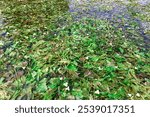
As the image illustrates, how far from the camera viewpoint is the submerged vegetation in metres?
6.70

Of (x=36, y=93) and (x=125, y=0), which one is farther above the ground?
(x=36, y=93)

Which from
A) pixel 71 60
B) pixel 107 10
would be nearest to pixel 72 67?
pixel 71 60

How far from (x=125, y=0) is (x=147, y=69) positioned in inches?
312

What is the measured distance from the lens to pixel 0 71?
25.2 feet

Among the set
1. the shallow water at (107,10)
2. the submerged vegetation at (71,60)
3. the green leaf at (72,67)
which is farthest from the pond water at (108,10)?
the green leaf at (72,67)

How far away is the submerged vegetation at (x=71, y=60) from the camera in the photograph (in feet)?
22.0

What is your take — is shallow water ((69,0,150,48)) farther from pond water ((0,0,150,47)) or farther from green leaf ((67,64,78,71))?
green leaf ((67,64,78,71))

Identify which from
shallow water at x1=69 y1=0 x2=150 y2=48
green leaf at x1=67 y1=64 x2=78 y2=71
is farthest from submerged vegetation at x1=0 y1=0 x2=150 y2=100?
shallow water at x1=69 y1=0 x2=150 y2=48

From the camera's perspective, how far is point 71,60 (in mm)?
7914

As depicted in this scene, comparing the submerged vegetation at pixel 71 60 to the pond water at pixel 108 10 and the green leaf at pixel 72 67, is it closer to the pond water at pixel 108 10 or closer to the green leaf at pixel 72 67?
the green leaf at pixel 72 67

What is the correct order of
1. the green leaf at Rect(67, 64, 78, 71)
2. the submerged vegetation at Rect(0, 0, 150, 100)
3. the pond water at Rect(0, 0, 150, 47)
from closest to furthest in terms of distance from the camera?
the submerged vegetation at Rect(0, 0, 150, 100)
the green leaf at Rect(67, 64, 78, 71)
the pond water at Rect(0, 0, 150, 47)

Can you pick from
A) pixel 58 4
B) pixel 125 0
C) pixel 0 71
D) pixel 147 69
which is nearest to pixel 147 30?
pixel 147 69

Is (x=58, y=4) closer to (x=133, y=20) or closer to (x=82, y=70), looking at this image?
(x=133, y=20)

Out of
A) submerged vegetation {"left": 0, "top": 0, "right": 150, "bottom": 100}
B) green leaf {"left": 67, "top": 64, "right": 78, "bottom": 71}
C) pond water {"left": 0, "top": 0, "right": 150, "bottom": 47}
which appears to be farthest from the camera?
pond water {"left": 0, "top": 0, "right": 150, "bottom": 47}
